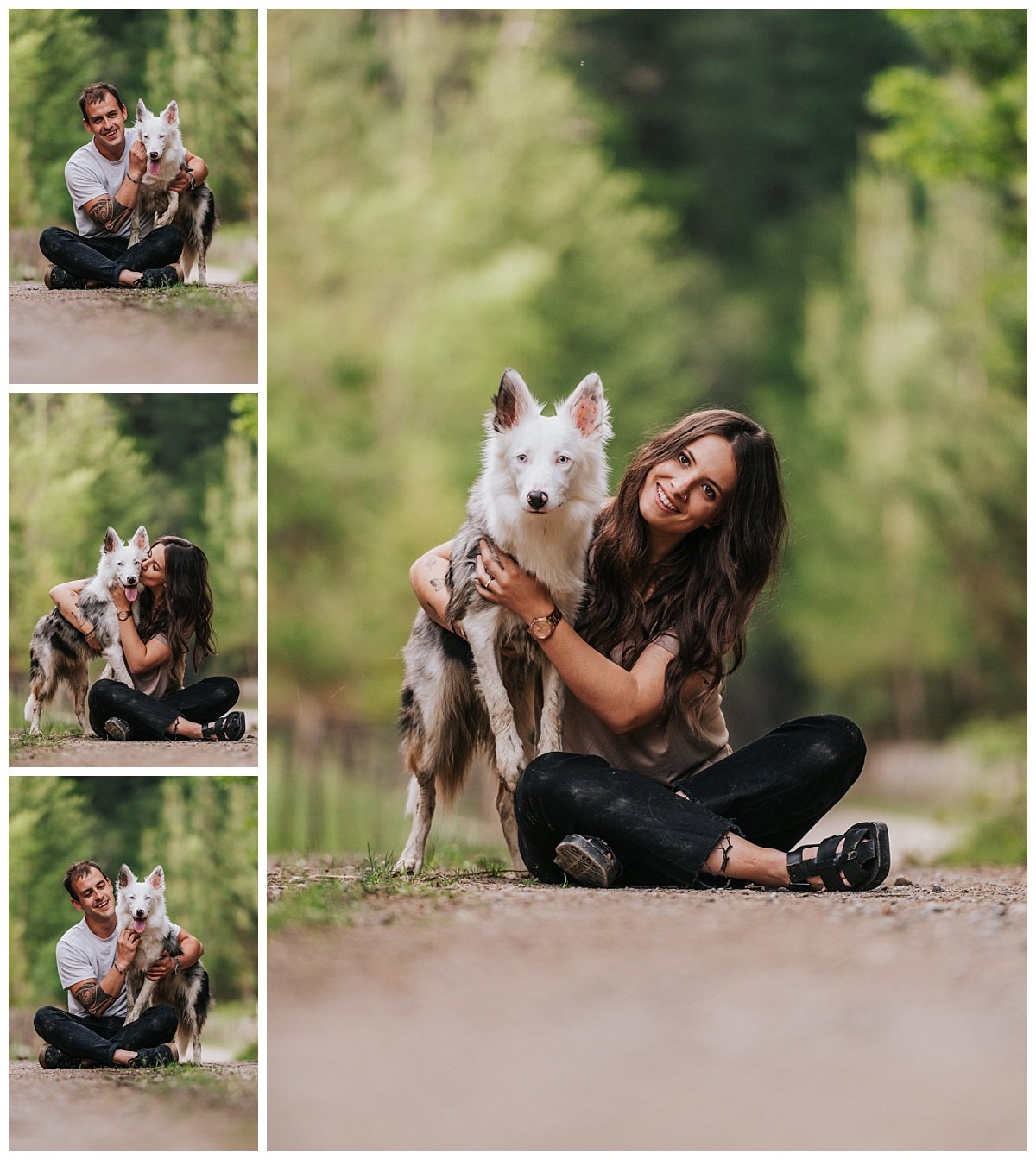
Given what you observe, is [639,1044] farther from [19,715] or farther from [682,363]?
[682,363]

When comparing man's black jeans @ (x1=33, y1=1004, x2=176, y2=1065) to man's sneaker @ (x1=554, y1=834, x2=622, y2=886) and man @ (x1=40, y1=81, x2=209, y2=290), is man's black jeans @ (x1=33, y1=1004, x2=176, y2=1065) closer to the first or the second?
man's sneaker @ (x1=554, y1=834, x2=622, y2=886)

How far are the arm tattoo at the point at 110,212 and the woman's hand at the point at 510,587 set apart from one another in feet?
4.28

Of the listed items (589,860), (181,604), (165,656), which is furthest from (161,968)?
(589,860)

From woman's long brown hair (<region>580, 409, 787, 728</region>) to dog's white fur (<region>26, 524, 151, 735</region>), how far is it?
1221 millimetres

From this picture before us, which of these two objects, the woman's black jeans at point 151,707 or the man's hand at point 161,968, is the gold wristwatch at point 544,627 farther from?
the man's hand at point 161,968

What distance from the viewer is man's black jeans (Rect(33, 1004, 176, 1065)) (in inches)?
131

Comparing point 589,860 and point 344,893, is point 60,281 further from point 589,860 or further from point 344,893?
point 589,860

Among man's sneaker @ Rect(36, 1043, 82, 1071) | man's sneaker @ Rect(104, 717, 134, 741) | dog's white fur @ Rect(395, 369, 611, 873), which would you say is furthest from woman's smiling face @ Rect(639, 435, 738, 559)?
man's sneaker @ Rect(36, 1043, 82, 1071)

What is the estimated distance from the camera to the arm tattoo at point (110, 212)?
11.6 feet

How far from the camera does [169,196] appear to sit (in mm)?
3557

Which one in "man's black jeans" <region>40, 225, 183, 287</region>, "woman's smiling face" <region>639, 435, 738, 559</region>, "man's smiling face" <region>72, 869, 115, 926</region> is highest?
"man's black jeans" <region>40, 225, 183, 287</region>

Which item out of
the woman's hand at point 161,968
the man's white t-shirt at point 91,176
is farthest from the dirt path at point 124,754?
the man's white t-shirt at point 91,176

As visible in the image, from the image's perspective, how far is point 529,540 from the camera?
3518 millimetres

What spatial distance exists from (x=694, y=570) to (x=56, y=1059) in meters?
2.07
